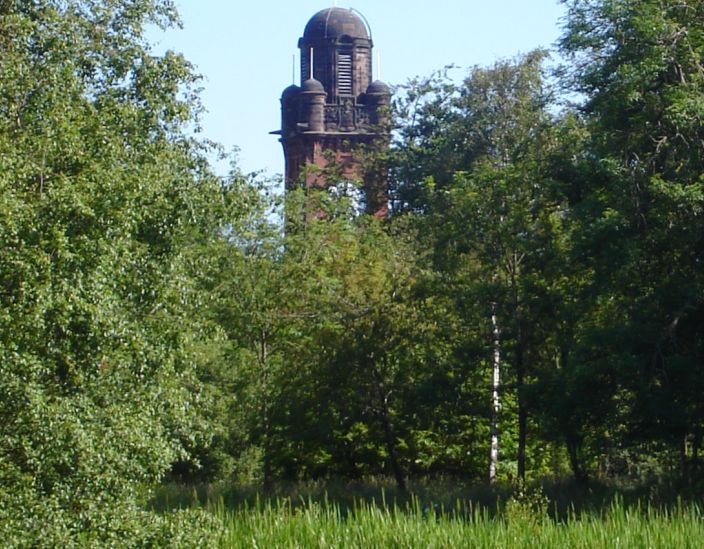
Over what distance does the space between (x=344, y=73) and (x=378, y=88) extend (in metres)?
2.96

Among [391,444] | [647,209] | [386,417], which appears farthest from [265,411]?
[647,209]

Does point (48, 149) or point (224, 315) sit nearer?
point (48, 149)

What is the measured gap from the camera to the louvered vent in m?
62.4

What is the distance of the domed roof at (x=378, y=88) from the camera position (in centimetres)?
6031

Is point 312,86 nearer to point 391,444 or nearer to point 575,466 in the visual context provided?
point 391,444

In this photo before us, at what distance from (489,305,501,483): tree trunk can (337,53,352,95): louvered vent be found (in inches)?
1624

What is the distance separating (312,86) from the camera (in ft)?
200

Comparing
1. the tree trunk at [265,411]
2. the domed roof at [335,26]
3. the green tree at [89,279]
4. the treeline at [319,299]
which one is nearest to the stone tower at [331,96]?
the domed roof at [335,26]

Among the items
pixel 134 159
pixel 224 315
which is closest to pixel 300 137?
pixel 224 315

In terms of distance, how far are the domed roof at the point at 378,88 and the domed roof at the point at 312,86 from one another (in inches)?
94.1

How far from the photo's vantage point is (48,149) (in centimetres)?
1195

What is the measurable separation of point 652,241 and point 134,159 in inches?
320

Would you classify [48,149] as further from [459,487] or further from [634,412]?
[459,487]

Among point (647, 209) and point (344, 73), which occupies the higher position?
point (344, 73)
